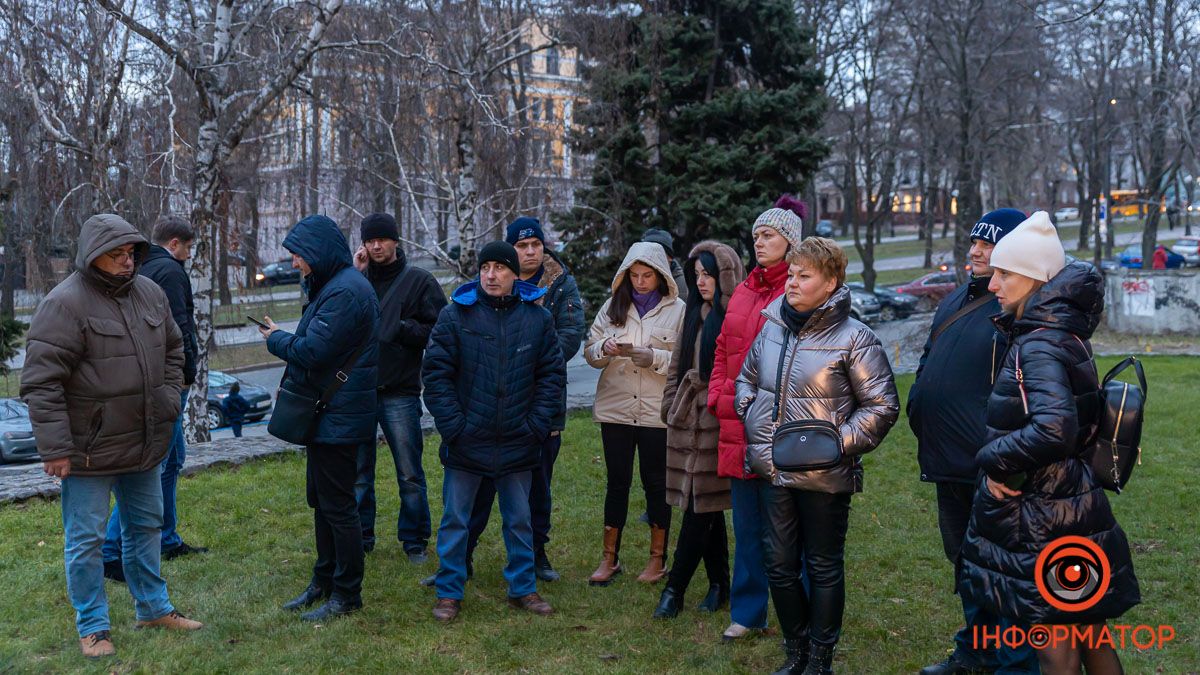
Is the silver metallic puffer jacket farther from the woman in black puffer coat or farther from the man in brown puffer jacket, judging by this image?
the man in brown puffer jacket

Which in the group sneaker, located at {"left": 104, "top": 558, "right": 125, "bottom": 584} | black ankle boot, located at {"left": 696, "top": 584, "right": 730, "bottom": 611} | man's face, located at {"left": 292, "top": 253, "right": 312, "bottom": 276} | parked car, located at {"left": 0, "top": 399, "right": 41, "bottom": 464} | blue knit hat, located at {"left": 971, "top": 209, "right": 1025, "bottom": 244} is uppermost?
blue knit hat, located at {"left": 971, "top": 209, "right": 1025, "bottom": 244}

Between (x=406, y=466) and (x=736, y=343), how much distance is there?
2.36m

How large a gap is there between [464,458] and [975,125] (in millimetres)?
34348

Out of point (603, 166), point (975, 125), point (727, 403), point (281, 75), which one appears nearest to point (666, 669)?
point (727, 403)

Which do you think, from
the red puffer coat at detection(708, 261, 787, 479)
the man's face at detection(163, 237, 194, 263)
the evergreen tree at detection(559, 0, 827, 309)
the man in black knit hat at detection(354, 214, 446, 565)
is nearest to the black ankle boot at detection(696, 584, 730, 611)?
the red puffer coat at detection(708, 261, 787, 479)

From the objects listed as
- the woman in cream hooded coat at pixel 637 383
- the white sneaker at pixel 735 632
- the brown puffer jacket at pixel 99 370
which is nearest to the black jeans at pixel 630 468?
the woman in cream hooded coat at pixel 637 383

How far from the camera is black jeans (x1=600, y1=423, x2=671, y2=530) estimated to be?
5957 mm

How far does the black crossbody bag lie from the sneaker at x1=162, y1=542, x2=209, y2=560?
3791mm

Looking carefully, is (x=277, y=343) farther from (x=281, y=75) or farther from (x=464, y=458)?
(x=281, y=75)

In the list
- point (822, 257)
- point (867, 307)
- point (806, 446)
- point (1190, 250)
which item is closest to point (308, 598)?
point (806, 446)

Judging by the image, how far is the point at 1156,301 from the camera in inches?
968

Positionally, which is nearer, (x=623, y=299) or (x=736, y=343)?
(x=736, y=343)

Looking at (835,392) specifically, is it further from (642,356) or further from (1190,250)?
(1190,250)

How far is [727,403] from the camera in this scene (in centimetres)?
498
